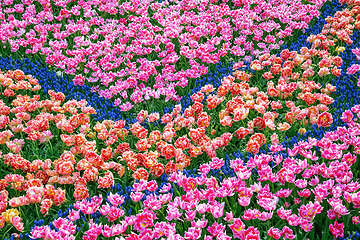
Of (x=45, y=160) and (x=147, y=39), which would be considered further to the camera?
(x=147, y=39)

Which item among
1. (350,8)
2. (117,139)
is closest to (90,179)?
(117,139)

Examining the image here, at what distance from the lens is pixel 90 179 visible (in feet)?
11.6

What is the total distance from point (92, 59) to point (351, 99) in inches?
141

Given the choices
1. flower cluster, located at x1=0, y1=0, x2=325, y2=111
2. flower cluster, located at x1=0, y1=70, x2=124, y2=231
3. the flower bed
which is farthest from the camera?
flower cluster, located at x1=0, y1=0, x2=325, y2=111

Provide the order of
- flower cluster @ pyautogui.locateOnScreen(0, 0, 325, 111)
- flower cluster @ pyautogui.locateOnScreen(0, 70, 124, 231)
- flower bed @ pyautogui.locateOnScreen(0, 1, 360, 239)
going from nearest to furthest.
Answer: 1. flower bed @ pyautogui.locateOnScreen(0, 1, 360, 239)
2. flower cluster @ pyautogui.locateOnScreen(0, 70, 124, 231)
3. flower cluster @ pyautogui.locateOnScreen(0, 0, 325, 111)

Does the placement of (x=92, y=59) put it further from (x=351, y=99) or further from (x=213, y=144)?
(x=351, y=99)

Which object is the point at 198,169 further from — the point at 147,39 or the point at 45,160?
the point at 147,39

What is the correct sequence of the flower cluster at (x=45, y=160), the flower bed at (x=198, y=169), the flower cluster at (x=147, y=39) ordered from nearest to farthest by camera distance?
the flower bed at (x=198, y=169) < the flower cluster at (x=45, y=160) < the flower cluster at (x=147, y=39)

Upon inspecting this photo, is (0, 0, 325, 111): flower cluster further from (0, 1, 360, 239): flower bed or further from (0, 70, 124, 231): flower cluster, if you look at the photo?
(0, 70, 124, 231): flower cluster

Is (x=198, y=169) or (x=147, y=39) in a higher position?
(x=147, y=39)

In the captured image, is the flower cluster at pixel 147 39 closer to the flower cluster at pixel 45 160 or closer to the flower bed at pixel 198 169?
the flower bed at pixel 198 169

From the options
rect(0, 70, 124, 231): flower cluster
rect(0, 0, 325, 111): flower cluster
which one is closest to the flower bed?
rect(0, 70, 124, 231): flower cluster

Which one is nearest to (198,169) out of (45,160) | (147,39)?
(45,160)

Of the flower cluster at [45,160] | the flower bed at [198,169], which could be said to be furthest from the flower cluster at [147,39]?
the flower cluster at [45,160]
